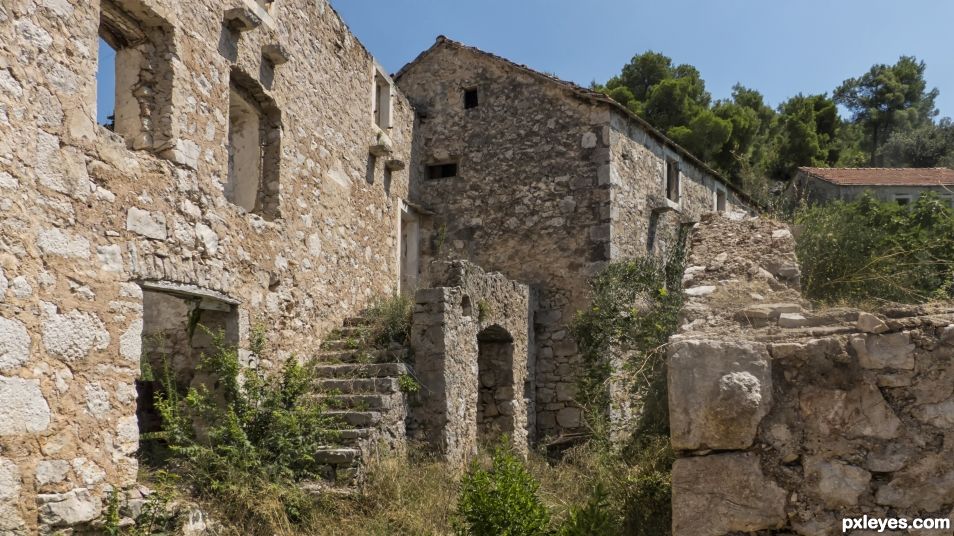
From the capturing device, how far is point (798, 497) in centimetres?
343

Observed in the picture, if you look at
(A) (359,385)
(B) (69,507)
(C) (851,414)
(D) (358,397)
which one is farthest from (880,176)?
(B) (69,507)

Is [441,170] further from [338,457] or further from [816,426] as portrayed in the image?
[816,426]

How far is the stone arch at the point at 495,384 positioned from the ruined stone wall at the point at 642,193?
7.57ft

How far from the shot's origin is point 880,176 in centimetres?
2348

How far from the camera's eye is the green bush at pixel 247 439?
21.0ft

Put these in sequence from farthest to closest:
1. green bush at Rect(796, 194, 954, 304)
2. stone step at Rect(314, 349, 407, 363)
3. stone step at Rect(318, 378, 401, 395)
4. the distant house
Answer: the distant house
stone step at Rect(314, 349, 407, 363)
stone step at Rect(318, 378, 401, 395)
green bush at Rect(796, 194, 954, 304)

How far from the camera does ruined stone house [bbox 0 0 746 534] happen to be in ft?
17.6

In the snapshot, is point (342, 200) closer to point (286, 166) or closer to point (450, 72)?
point (286, 166)

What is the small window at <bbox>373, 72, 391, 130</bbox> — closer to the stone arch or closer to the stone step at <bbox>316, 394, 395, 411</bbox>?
the stone arch

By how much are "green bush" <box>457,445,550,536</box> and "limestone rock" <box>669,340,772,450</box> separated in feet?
7.96

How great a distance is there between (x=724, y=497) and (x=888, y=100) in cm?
4028

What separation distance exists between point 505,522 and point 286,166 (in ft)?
16.0

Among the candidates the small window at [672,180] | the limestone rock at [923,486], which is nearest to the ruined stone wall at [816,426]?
the limestone rock at [923,486]

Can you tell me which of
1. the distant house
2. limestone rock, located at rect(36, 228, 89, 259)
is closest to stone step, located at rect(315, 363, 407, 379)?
limestone rock, located at rect(36, 228, 89, 259)
